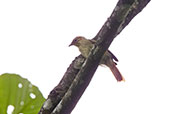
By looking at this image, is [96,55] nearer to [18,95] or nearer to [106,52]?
[18,95]

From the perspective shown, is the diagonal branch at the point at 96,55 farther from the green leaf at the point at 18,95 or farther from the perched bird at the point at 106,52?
the perched bird at the point at 106,52

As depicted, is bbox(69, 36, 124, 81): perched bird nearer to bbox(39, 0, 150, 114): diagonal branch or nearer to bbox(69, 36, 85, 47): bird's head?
bbox(69, 36, 85, 47): bird's head

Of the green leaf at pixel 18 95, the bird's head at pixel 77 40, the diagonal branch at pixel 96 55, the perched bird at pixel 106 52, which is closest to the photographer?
the diagonal branch at pixel 96 55

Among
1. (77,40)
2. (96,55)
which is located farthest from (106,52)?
(96,55)

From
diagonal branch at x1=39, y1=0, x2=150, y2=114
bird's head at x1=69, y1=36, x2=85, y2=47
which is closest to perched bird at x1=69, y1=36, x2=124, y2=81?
bird's head at x1=69, y1=36, x2=85, y2=47

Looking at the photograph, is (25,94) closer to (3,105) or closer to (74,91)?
(3,105)

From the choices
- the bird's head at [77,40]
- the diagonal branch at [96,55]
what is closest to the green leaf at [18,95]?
the diagonal branch at [96,55]

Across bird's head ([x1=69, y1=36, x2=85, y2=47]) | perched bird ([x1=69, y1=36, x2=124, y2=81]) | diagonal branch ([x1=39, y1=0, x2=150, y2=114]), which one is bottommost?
diagonal branch ([x1=39, y1=0, x2=150, y2=114])

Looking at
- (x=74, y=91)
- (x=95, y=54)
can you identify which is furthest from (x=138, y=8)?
(x=74, y=91)

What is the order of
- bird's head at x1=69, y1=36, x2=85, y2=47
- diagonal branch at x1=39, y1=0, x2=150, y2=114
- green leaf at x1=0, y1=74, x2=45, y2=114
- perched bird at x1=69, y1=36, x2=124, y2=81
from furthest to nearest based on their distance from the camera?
bird's head at x1=69, y1=36, x2=85, y2=47
perched bird at x1=69, y1=36, x2=124, y2=81
green leaf at x1=0, y1=74, x2=45, y2=114
diagonal branch at x1=39, y1=0, x2=150, y2=114
